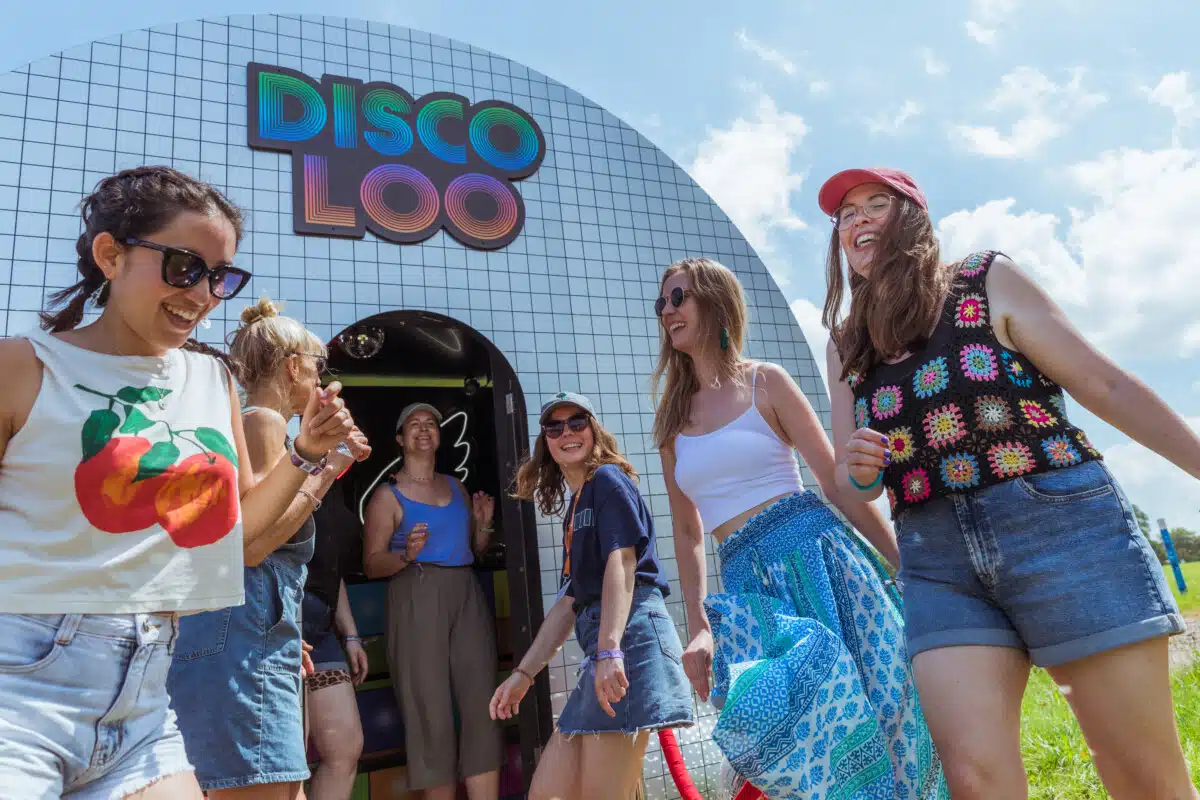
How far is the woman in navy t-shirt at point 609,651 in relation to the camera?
8.11 ft

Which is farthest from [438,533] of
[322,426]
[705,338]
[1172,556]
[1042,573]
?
[1172,556]

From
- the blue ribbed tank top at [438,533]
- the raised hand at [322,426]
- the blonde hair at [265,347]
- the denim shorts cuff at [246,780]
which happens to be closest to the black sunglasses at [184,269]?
the raised hand at [322,426]

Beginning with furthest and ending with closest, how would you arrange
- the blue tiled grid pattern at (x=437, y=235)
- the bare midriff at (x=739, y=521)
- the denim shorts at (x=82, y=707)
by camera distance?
1. the blue tiled grid pattern at (x=437, y=235)
2. the bare midriff at (x=739, y=521)
3. the denim shorts at (x=82, y=707)

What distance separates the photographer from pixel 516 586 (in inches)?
163

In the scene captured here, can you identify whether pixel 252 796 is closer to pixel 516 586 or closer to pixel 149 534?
pixel 149 534

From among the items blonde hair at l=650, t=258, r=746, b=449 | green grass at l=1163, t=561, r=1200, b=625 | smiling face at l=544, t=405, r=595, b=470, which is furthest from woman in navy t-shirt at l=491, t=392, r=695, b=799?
green grass at l=1163, t=561, r=1200, b=625

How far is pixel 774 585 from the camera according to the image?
2.07m

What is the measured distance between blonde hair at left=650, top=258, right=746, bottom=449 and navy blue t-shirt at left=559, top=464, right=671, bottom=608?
25cm

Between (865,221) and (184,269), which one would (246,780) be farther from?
(865,221)

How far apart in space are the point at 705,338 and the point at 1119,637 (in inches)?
57.2

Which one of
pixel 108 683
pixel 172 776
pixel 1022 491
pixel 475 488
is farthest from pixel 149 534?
pixel 475 488

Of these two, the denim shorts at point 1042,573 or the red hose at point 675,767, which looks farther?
the red hose at point 675,767

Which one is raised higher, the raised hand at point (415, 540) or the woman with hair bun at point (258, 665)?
the raised hand at point (415, 540)

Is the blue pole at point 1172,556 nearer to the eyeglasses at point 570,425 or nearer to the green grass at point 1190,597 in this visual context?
the green grass at point 1190,597
